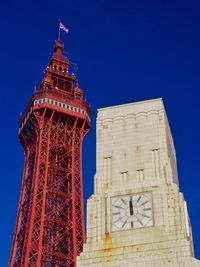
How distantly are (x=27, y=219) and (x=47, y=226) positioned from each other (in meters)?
3.11

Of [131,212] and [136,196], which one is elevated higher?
[136,196]

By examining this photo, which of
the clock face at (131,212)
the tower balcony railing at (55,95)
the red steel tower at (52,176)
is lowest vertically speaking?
the clock face at (131,212)

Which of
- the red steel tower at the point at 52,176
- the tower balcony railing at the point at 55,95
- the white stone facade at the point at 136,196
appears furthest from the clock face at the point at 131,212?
the tower balcony railing at the point at 55,95

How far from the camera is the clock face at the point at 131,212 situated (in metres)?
32.6

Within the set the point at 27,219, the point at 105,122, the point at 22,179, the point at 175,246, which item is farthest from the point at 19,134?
the point at 175,246

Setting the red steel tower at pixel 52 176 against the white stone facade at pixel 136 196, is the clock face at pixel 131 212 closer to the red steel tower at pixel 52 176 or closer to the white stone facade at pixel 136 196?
the white stone facade at pixel 136 196

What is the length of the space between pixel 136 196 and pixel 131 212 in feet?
3.24

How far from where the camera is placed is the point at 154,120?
118 feet

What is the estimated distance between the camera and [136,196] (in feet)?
110

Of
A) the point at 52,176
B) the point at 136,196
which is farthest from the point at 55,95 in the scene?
the point at 136,196

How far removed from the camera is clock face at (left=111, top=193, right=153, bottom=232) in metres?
32.6

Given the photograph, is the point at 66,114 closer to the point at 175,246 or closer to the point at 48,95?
the point at 48,95

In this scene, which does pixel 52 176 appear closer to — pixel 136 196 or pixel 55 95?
pixel 55 95

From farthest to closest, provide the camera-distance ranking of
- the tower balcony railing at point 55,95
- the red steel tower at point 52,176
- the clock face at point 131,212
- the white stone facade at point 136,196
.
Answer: the tower balcony railing at point 55,95
the red steel tower at point 52,176
the clock face at point 131,212
the white stone facade at point 136,196
